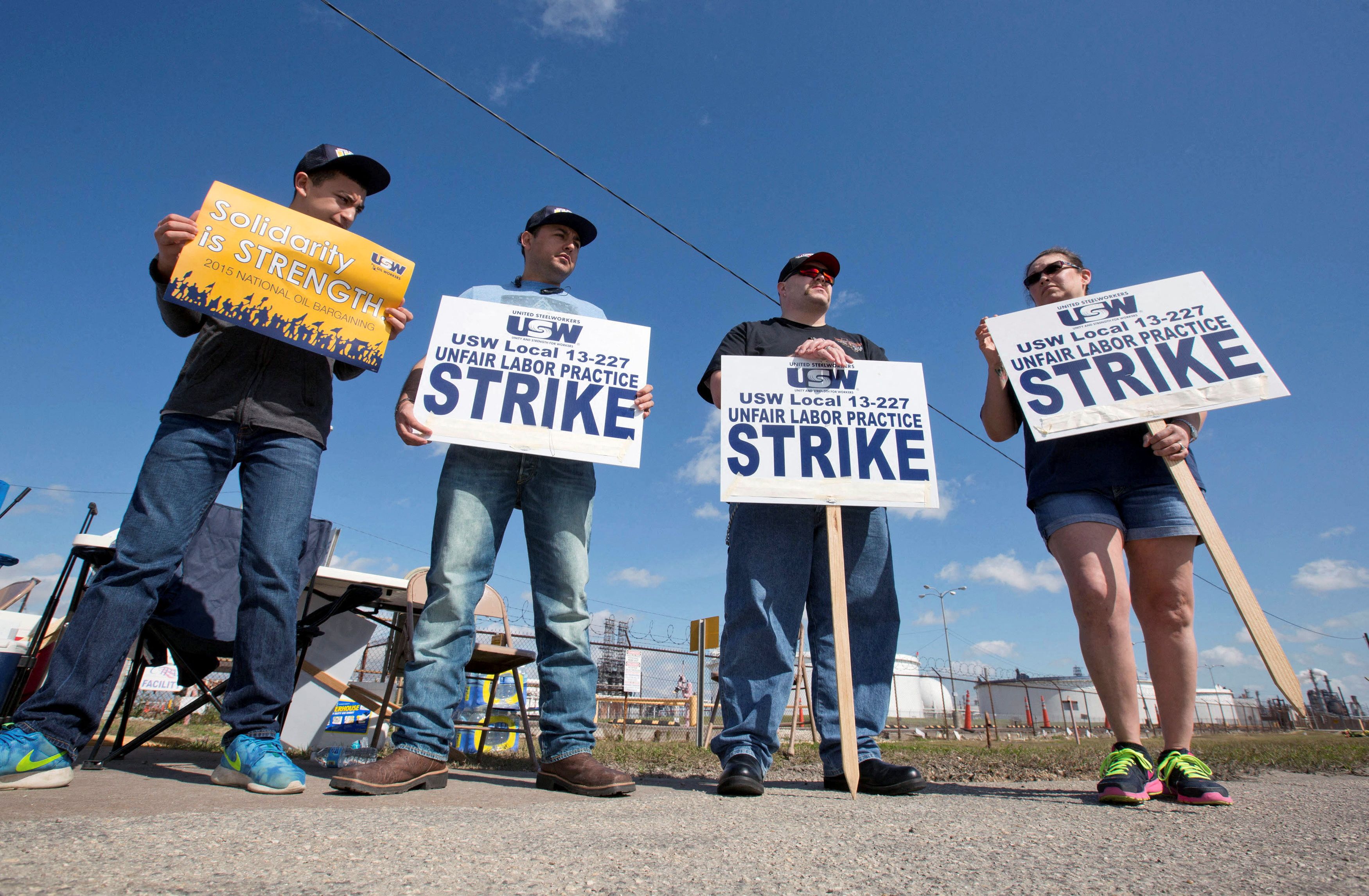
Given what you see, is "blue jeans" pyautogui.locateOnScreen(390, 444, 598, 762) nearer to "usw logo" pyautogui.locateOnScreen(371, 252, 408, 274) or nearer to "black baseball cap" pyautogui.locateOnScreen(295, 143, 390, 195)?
"usw logo" pyautogui.locateOnScreen(371, 252, 408, 274)

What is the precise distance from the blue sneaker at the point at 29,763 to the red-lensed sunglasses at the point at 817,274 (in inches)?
126

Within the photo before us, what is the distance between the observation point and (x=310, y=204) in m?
2.68

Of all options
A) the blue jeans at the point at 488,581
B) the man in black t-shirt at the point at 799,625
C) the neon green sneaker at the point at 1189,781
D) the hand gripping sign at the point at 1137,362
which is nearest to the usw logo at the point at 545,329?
the blue jeans at the point at 488,581

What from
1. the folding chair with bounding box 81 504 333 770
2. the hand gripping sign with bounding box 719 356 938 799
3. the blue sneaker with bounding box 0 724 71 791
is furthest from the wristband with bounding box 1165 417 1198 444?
the blue sneaker with bounding box 0 724 71 791

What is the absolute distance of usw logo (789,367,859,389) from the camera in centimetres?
303

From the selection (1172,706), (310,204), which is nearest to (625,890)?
(1172,706)

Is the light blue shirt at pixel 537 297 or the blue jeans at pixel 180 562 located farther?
the light blue shirt at pixel 537 297

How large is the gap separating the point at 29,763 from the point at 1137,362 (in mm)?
3932

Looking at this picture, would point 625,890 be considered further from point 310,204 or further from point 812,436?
point 310,204

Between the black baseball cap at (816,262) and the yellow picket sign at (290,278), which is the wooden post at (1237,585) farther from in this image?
the yellow picket sign at (290,278)

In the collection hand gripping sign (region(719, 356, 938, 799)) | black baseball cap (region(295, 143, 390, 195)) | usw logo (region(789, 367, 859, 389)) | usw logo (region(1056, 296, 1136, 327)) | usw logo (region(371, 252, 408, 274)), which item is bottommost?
hand gripping sign (region(719, 356, 938, 799))

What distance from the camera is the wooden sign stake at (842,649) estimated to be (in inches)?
Result: 92.3

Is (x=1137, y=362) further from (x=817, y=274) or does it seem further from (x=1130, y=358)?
(x=817, y=274)

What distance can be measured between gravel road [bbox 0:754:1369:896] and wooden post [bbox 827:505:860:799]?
0.29 m
